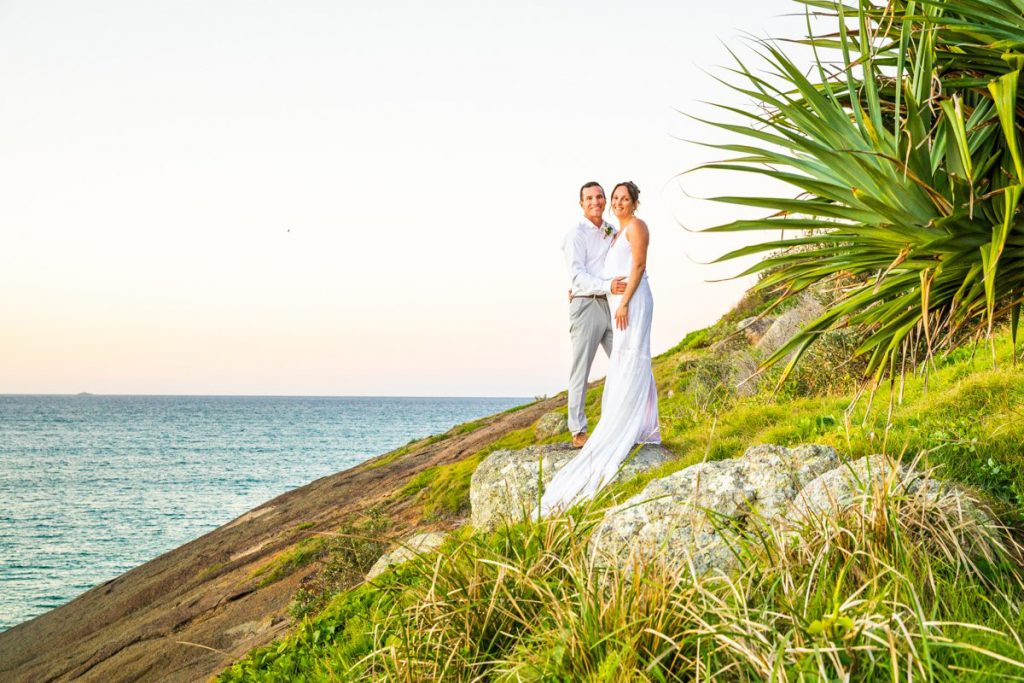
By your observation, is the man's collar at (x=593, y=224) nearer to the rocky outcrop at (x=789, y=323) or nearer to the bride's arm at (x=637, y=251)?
the bride's arm at (x=637, y=251)

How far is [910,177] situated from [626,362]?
3925 millimetres

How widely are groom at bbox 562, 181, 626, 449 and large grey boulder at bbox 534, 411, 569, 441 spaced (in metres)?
4.48

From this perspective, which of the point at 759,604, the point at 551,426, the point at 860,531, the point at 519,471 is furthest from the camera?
the point at 551,426

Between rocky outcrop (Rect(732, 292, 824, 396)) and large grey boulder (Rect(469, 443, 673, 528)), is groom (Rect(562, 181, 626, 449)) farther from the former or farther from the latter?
rocky outcrop (Rect(732, 292, 824, 396))

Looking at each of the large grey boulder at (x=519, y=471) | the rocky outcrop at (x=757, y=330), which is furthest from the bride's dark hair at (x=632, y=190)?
the rocky outcrop at (x=757, y=330)

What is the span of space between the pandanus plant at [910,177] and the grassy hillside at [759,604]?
54 cm

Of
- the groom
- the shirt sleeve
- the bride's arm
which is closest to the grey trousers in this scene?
the groom

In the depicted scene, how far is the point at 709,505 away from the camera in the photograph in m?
4.67

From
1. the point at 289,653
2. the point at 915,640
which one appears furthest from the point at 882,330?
the point at 289,653

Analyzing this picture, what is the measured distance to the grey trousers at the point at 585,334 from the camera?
8.07 metres

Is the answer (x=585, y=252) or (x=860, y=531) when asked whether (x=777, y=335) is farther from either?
(x=860, y=531)

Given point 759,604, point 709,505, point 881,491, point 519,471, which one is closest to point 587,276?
point 519,471

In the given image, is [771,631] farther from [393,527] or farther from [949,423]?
[393,527]

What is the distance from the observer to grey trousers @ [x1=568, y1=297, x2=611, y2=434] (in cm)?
807
